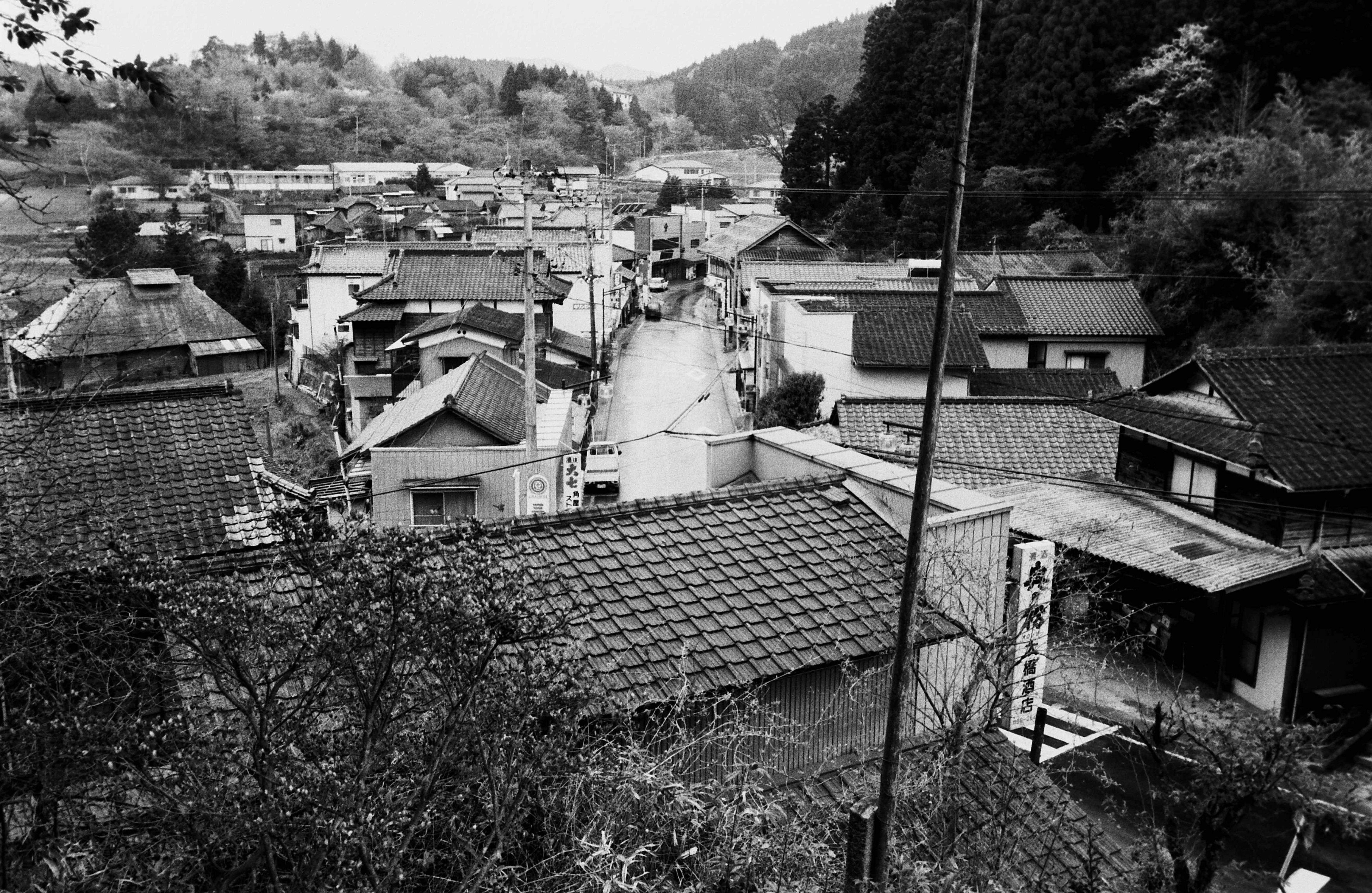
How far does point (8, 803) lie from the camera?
4.09m

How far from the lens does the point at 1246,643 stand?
1424 centimetres

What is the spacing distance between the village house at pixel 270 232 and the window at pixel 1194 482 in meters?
52.1

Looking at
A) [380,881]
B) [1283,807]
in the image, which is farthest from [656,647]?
[1283,807]

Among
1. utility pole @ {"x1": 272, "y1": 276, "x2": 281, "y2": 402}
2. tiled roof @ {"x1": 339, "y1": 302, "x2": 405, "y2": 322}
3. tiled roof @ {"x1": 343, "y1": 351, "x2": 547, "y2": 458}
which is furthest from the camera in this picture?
utility pole @ {"x1": 272, "y1": 276, "x2": 281, "y2": 402}

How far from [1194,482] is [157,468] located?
48.7 ft

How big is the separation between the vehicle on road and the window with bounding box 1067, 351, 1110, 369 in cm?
1326

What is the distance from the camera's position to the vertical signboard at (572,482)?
808 inches

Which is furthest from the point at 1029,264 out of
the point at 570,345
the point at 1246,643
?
the point at 1246,643

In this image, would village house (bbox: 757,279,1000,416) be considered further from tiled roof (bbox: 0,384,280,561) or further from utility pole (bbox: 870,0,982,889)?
utility pole (bbox: 870,0,982,889)

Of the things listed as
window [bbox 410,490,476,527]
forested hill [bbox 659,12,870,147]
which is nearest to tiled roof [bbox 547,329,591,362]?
window [bbox 410,490,476,527]

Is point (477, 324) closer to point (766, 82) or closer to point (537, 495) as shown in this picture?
point (537, 495)

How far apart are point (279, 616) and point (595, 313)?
34.9 m

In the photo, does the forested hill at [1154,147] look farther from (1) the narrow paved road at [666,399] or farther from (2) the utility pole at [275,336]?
(2) the utility pole at [275,336]

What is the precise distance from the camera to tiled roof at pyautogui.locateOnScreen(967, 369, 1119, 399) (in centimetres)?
2436
